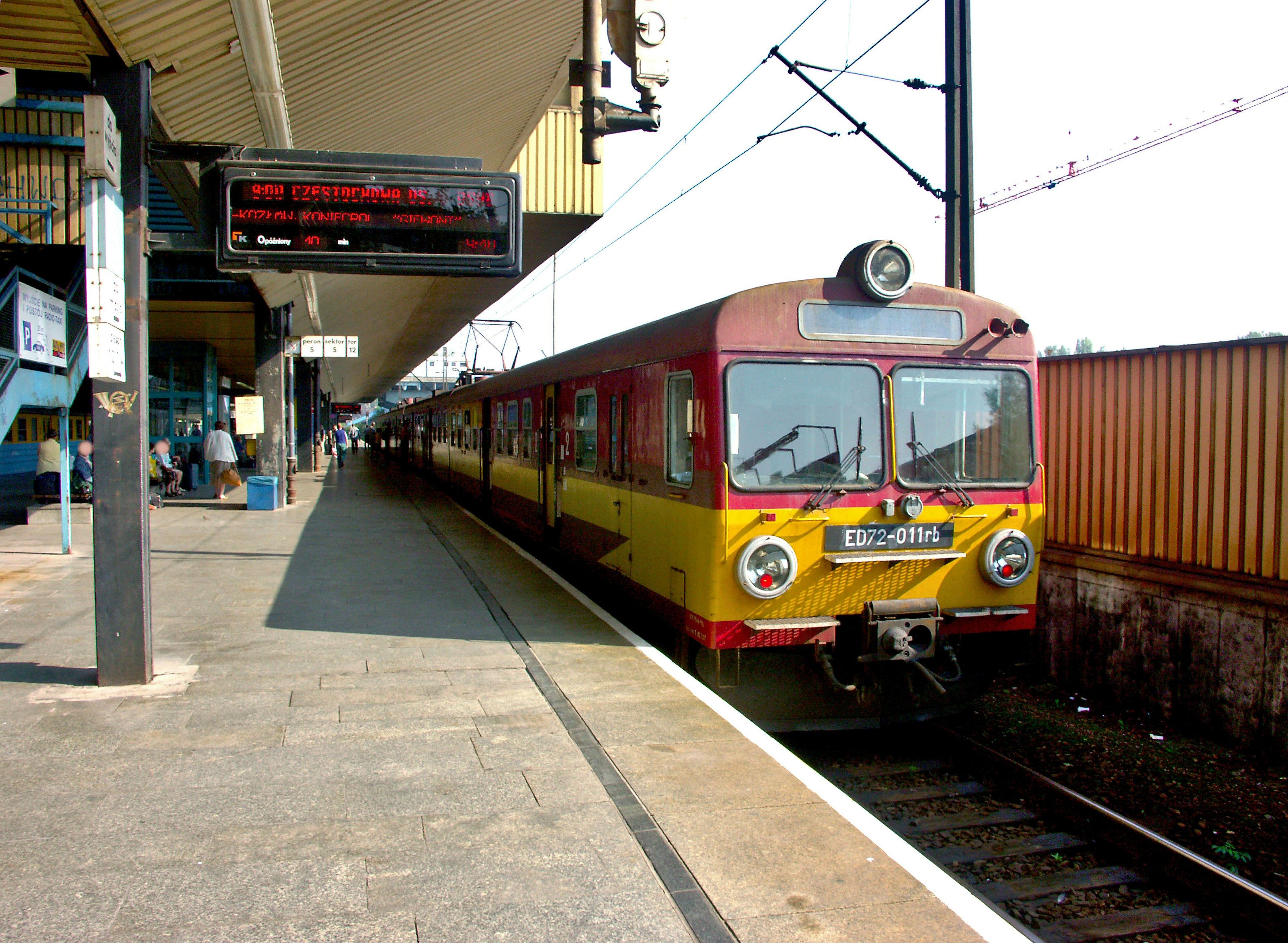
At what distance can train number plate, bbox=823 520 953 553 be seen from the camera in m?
5.74

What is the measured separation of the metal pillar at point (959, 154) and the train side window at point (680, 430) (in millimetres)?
4627

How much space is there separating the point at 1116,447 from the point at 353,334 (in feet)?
79.3

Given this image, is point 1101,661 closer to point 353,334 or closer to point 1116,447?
point 1116,447

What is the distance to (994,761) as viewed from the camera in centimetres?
Answer: 568

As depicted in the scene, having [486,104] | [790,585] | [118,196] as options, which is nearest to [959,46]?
[486,104]

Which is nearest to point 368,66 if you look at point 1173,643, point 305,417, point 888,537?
point 888,537

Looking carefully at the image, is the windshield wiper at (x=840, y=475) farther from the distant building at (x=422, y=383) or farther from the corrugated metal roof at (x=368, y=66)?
the distant building at (x=422, y=383)

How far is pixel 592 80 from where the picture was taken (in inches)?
233

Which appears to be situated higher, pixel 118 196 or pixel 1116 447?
pixel 118 196

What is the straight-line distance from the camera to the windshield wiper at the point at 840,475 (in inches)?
224

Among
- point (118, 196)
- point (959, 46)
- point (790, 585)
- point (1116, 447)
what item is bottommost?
point (790, 585)

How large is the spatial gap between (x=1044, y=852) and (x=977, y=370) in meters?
2.96

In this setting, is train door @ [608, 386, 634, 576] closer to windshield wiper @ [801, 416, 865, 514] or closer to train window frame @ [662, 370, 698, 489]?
train window frame @ [662, 370, 698, 489]

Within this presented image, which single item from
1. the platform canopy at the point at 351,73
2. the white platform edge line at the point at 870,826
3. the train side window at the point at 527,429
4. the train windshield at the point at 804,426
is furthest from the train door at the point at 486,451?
the train windshield at the point at 804,426
